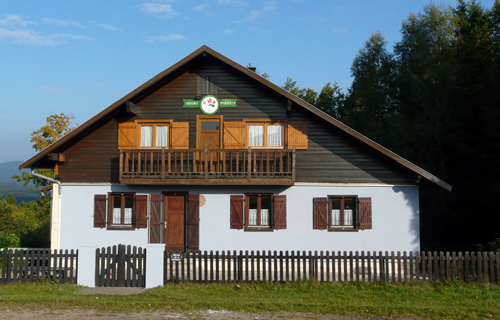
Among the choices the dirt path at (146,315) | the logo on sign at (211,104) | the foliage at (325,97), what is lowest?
the dirt path at (146,315)

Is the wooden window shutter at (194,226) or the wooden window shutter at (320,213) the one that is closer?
the wooden window shutter at (320,213)

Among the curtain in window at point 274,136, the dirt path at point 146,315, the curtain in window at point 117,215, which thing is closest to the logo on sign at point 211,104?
the curtain in window at point 274,136

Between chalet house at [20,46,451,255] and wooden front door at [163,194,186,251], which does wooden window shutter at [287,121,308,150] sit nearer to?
chalet house at [20,46,451,255]

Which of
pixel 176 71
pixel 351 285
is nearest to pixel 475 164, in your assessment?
pixel 351 285

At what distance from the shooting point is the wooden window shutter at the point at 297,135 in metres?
16.1

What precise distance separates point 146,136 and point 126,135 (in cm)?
73

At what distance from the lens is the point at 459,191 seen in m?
22.1

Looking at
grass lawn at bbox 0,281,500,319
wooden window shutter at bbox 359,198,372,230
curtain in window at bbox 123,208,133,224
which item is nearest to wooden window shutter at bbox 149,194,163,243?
curtain in window at bbox 123,208,133,224

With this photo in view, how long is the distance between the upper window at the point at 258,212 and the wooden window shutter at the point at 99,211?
4.69 metres

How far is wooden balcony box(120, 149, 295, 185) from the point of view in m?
15.1

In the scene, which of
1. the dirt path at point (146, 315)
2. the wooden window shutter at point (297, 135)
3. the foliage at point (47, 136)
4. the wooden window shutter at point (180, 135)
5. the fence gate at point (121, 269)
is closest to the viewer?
the dirt path at point (146, 315)

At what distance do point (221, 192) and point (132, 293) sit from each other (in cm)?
565

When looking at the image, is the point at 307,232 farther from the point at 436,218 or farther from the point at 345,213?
the point at 436,218

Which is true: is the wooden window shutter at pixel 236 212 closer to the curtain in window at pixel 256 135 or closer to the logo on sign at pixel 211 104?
the curtain in window at pixel 256 135
